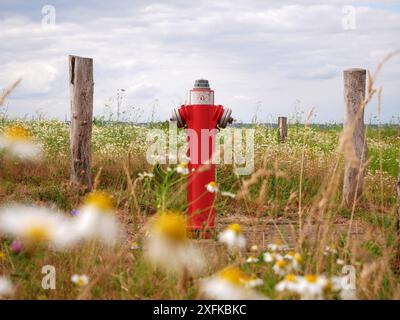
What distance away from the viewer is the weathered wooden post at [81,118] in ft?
27.1

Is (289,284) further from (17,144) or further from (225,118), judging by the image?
(225,118)

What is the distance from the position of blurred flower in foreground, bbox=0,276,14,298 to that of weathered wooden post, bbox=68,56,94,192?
184 inches

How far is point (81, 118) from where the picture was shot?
8312mm

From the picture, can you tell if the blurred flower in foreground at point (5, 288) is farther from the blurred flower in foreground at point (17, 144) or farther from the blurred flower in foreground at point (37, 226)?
the blurred flower in foreground at point (17, 144)

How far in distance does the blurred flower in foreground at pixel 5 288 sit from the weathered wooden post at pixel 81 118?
466 cm

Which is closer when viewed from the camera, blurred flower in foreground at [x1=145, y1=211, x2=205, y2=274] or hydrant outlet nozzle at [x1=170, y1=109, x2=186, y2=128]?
blurred flower in foreground at [x1=145, y1=211, x2=205, y2=274]

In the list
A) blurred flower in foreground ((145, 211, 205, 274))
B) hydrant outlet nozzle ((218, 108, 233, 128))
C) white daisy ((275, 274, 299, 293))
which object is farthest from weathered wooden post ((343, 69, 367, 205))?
A: white daisy ((275, 274, 299, 293))

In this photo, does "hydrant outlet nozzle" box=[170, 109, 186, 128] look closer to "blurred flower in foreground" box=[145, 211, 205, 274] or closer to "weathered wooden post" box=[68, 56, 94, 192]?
"blurred flower in foreground" box=[145, 211, 205, 274]

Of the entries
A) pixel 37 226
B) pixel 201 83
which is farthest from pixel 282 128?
pixel 37 226

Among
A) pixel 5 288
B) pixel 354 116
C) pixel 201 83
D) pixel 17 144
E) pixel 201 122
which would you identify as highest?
pixel 201 83

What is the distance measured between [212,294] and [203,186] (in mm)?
2780

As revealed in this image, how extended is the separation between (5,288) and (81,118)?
5058 millimetres

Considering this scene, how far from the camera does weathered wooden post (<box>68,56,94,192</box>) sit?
827 centimetres
